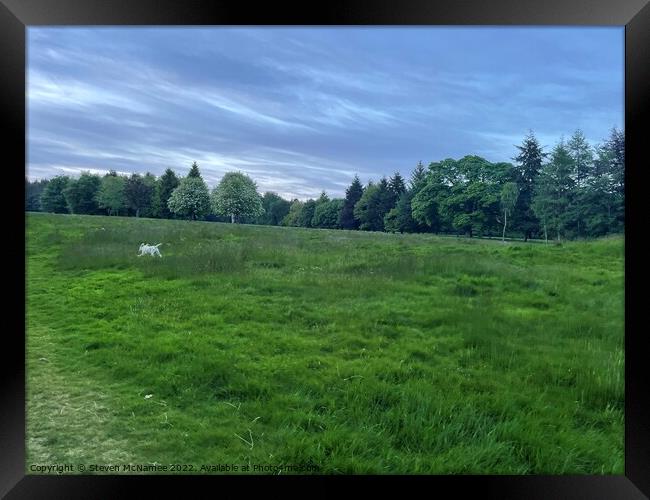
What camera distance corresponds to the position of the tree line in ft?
7.20

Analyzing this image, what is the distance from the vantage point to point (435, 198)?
2.33 m

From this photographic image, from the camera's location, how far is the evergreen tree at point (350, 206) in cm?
228

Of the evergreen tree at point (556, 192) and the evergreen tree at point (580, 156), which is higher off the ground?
the evergreen tree at point (580, 156)

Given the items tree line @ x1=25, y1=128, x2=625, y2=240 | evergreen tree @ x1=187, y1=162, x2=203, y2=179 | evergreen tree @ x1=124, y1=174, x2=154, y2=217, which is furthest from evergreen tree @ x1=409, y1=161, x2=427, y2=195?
evergreen tree @ x1=124, y1=174, x2=154, y2=217

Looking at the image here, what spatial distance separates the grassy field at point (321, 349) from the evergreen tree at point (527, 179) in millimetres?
166

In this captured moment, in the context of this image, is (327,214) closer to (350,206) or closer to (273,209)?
(350,206)

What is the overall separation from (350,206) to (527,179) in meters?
1.30

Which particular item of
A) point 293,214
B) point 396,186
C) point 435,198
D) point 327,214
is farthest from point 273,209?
point 435,198

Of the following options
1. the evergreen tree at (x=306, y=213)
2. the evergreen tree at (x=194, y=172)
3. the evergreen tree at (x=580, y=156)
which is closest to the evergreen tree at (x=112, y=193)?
the evergreen tree at (x=194, y=172)

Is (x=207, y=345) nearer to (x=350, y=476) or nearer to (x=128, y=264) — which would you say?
(x=128, y=264)

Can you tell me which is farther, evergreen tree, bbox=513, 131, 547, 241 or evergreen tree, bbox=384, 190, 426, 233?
evergreen tree, bbox=384, 190, 426, 233

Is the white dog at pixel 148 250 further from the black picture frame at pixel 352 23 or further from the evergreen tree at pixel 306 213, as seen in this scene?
the evergreen tree at pixel 306 213

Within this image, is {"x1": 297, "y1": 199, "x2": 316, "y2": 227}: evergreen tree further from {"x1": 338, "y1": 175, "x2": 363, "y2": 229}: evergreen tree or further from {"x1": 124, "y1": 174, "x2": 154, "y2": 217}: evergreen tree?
{"x1": 124, "y1": 174, "x2": 154, "y2": 217}: evergreen tree

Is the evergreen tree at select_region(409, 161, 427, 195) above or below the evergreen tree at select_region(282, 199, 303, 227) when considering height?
above
